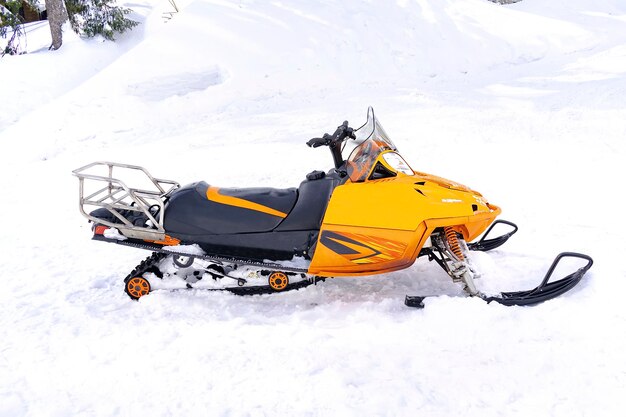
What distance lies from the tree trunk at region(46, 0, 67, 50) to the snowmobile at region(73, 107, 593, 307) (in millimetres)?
12558

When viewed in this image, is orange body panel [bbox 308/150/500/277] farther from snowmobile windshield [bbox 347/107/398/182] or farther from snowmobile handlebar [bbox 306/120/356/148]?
snowmobile handlebar [bbox 306/120/356/148]

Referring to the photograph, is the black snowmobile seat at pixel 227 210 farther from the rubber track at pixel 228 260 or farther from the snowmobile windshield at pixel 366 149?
the snowmobile windshield at pixel 366 149

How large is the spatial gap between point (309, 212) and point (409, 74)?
30.8ft

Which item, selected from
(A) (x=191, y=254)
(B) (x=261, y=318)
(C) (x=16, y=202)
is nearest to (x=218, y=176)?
(C) (x=16, y=202)

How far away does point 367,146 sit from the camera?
3652 mm

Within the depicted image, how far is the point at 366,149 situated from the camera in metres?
3.65

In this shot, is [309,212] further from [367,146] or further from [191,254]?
[191,254]

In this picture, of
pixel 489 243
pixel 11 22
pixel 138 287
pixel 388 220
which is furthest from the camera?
pixel 11 22

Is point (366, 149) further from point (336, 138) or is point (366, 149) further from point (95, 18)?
point (95, 18)

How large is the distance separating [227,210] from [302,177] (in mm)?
2822

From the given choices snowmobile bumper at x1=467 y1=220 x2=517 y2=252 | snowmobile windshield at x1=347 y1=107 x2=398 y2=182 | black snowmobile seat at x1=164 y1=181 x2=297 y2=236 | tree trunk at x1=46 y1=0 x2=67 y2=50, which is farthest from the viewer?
tree trunk at x1=46 y1=0 x2=67 y2=50

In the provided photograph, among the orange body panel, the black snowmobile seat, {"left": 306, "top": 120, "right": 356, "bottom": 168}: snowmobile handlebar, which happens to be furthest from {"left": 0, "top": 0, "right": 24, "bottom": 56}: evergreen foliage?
the orange body panel

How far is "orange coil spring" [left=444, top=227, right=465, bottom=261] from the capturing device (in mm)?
3449

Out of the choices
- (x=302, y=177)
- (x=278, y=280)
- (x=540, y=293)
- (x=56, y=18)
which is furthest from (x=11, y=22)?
(x=540, y=293)
